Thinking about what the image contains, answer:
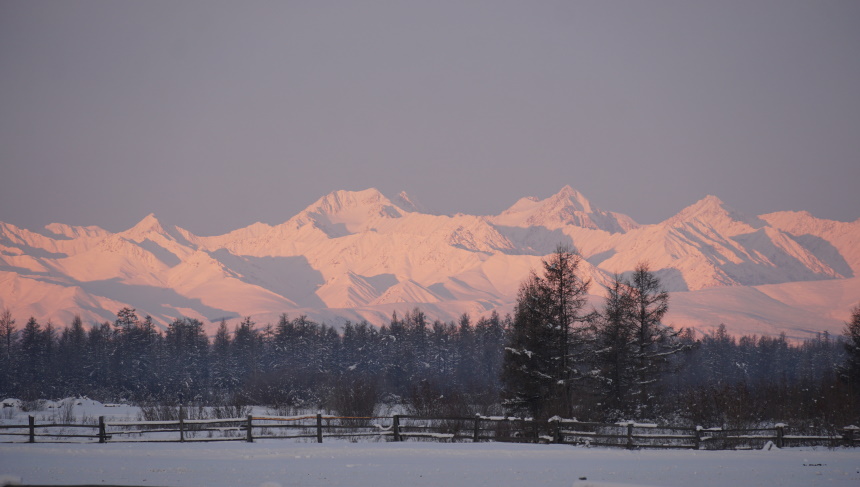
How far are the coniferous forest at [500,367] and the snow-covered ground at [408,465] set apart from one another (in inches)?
368

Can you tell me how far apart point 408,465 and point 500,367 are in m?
65.3

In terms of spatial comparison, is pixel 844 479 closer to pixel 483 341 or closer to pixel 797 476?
pixel 797 476

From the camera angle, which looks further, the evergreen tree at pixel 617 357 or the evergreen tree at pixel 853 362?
the evergreen tree at pixel 853 362

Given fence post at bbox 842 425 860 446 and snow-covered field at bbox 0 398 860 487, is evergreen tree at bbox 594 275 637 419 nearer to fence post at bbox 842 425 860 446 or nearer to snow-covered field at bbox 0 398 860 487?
fence post at bbox 842 425 860 446

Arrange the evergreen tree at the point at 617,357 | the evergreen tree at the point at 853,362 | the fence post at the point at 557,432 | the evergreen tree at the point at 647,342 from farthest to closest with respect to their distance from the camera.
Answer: the evergreen tree at the point at 853,362
the evergreen tree at the point at 647,342
the evergreen tree at the point at 617,357
the fence post at the point at 557,432

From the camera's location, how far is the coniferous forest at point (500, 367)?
41438mm

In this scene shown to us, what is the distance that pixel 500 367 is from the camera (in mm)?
90375

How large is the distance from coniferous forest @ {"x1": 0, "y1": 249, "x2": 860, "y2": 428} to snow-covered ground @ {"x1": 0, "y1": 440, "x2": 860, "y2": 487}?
934 centimetres

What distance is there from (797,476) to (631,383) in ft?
72.3

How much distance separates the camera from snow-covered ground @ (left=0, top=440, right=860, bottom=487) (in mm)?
22500

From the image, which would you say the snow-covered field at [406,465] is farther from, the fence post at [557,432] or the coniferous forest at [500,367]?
the coniferous forest at [500,367]

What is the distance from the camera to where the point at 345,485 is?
21.5 m

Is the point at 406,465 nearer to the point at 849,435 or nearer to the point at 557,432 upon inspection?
the point at 557,432

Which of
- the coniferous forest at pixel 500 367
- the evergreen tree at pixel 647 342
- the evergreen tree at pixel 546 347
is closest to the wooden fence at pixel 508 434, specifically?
the evergreen tree at pixel 546 347
